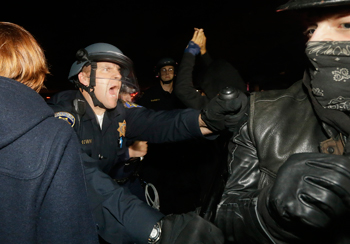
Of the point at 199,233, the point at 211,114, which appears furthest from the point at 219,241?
the point at 211,114

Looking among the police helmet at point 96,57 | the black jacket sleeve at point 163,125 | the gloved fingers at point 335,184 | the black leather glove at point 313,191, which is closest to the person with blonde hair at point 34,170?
the black leather glove at point 313,191

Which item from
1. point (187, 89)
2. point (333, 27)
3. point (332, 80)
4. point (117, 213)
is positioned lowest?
point (117, 213)

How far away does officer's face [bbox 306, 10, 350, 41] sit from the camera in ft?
3.58

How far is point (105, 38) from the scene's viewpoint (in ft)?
36.7

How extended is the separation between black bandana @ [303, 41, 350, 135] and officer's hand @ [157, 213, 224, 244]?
0.92m

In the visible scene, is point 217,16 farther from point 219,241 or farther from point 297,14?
point 219,241

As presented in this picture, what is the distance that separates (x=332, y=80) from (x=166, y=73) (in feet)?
11.6

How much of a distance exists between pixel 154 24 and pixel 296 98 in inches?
361

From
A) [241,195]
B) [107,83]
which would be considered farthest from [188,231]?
[107,83]

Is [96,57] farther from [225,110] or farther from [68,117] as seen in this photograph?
[225,110]

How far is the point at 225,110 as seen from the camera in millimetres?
1617

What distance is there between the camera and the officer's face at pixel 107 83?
255 centimetres

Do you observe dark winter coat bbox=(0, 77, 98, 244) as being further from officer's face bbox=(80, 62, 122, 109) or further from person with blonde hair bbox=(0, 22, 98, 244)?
officer's face bbox=(80, 62, 122, 109)

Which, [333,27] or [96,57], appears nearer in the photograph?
[333,27]
